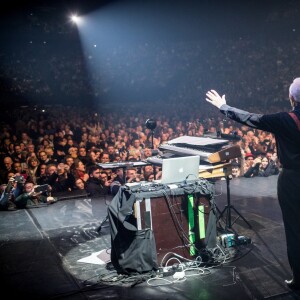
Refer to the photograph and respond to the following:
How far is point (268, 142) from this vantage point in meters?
8.54

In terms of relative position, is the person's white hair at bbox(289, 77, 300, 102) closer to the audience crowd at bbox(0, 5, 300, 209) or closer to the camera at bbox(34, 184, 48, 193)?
the camera at bbox(34, 184, 48, 193)

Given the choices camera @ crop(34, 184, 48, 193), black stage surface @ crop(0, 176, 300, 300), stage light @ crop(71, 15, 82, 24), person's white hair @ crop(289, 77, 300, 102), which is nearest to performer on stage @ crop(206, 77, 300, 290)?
person's white hair @ crop(289, 77, 300, 102)

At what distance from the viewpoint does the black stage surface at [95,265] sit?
2.63 m

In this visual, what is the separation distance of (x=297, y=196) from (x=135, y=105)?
11.3 m

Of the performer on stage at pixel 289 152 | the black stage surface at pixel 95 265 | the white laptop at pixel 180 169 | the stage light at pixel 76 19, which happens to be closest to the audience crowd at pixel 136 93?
the stage light at pixel 76 19

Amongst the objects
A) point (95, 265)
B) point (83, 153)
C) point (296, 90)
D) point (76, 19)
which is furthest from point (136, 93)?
point (296, 90)

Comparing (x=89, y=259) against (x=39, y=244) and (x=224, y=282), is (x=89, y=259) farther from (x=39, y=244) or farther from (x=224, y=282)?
(x=224, y=282)

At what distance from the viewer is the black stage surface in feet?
8.63

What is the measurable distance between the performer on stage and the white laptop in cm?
67


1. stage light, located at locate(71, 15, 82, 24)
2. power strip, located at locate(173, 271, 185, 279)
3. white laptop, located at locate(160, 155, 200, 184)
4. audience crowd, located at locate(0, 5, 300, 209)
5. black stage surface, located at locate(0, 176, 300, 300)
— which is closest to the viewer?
black stage surface, located at locate(0, 176, 300, 300)

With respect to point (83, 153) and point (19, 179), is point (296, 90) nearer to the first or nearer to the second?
point (19, 179)

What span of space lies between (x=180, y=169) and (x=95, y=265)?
3.99 feet

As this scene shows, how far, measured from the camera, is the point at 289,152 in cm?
242

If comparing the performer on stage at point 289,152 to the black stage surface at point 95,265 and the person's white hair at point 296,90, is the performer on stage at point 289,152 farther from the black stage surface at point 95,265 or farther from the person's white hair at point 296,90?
the black stage surface at point 95,265
